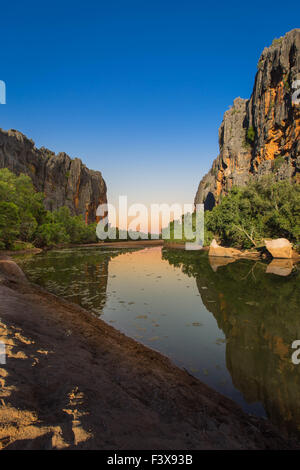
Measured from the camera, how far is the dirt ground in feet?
8.08

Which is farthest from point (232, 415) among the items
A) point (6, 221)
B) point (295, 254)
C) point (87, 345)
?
point (6, 221)

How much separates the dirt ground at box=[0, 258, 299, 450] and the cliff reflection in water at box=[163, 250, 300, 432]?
0.86 m

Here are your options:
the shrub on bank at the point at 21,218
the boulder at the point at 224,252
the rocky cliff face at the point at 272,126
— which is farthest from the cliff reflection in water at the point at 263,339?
the rocky cliff face at the point at 272,126

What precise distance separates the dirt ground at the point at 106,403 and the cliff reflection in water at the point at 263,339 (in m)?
0.86

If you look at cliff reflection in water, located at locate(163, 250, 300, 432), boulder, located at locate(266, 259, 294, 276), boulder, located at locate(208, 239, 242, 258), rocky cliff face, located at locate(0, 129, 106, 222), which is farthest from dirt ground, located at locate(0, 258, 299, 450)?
rocky cliff face, located at locate(0, 129, 106, 222)

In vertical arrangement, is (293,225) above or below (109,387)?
above

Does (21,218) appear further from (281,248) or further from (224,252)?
(281,248)

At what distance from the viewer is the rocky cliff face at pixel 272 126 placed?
47.8 m

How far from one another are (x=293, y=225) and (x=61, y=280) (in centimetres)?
2916

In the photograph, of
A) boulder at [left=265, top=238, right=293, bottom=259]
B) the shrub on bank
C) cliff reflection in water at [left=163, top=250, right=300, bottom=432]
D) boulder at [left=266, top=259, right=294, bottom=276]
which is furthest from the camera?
the shrub on bank

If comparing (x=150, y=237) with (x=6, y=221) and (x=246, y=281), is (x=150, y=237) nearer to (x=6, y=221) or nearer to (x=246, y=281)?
(x=6, y=221)

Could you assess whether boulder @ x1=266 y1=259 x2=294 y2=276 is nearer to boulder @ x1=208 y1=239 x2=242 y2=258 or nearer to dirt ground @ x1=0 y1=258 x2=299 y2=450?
boulder @ x1=208 y1=239 x2=242 y2=258

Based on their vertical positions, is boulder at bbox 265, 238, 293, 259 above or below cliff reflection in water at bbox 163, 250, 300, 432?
above

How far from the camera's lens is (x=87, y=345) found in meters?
5.77
